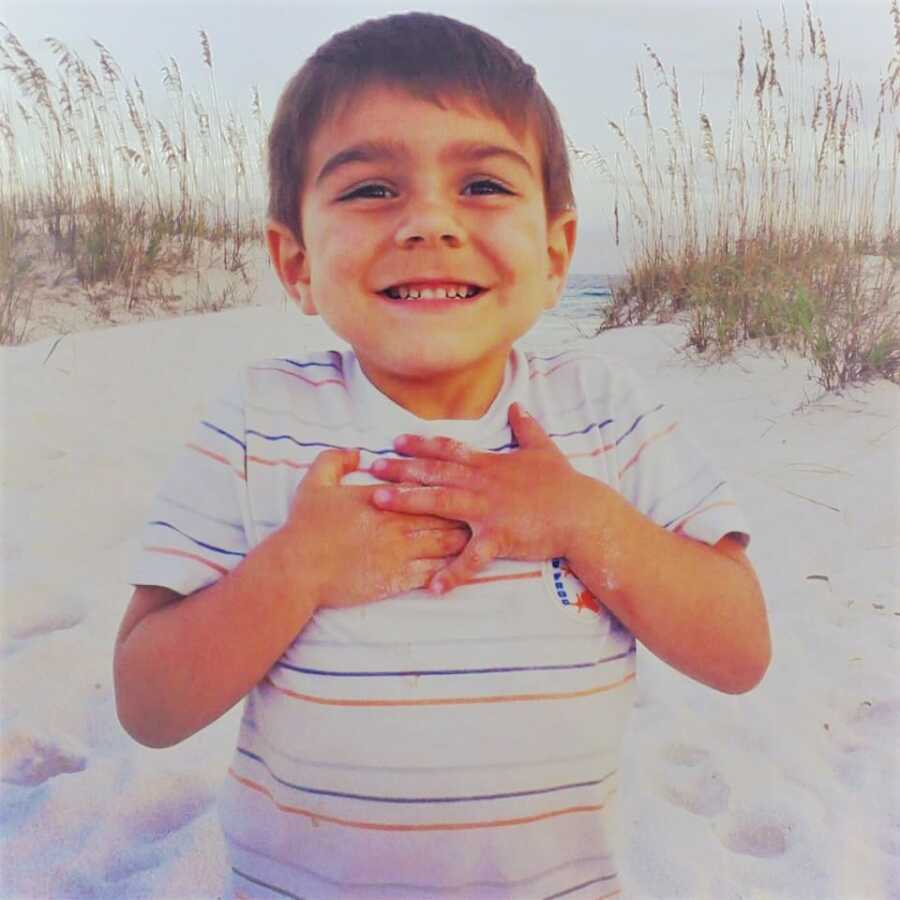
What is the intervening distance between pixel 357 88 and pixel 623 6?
1.87 ft

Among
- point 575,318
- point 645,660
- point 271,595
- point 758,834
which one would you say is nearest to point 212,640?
point 271,595

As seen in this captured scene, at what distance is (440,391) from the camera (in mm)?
1000

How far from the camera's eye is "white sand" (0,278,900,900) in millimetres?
1299

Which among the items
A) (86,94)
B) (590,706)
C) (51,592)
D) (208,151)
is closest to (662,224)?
(208,151)

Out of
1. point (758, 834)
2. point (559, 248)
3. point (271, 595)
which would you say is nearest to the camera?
point (271, 595)

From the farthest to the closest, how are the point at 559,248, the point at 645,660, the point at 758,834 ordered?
the point at 645,660
the point at 758,834
the point at 559,248

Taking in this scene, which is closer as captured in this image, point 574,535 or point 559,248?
point 574,535

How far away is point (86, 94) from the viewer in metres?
1.88

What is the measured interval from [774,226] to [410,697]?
1944mm

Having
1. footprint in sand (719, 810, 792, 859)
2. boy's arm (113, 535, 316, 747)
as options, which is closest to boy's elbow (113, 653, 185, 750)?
boy's arm (113, 535, 316, 747)

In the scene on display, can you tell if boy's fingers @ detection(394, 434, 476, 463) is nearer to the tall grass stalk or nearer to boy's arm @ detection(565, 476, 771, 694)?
boy's arm @ detection(565, 476, 771, 694)

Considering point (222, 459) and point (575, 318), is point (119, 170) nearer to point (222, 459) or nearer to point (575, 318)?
point (575, 318)

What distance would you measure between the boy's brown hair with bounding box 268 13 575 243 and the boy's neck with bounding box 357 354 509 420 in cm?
18

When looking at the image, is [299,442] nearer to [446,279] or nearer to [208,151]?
[446,279]
